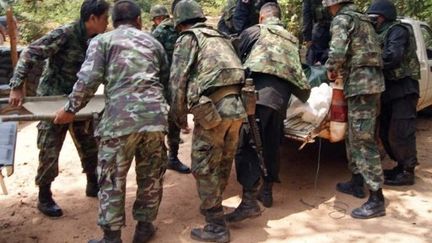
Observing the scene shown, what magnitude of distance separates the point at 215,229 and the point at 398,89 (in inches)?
103

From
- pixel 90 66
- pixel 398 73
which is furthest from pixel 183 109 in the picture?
pixel 398 73

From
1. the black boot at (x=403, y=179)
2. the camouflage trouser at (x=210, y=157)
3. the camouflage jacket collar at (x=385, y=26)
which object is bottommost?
the black boot at (x=403, y=179)

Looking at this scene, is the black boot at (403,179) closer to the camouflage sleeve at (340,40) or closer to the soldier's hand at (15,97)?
the camouflage sleeve at (340,40)

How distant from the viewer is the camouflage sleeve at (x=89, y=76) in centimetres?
396

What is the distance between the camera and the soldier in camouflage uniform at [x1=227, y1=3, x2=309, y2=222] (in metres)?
4.85

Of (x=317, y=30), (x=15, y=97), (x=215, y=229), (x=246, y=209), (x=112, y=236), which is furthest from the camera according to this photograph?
(x=317, y=30)

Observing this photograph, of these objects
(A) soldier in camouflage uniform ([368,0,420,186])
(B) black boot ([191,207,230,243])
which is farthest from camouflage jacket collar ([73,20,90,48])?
(A) soldier in camouflage uniform ([368,0,420,186])

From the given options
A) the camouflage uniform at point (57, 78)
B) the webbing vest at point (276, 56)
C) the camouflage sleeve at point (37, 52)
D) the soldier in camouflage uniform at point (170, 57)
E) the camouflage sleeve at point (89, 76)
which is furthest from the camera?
the soldier in camouflage uniform at point (170, 57)

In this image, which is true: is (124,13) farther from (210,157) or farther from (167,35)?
(167,35)

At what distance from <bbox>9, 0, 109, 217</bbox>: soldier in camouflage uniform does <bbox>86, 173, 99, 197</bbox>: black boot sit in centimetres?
30

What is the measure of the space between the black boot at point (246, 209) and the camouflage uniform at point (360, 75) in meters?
1.10

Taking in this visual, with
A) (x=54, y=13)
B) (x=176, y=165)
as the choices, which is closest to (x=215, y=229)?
(x=176, y=165)

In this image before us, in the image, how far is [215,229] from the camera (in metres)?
4.48

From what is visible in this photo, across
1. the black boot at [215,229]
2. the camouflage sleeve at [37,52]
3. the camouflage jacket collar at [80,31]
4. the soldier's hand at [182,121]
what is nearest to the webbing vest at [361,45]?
the soldier's hand at [182,121]
